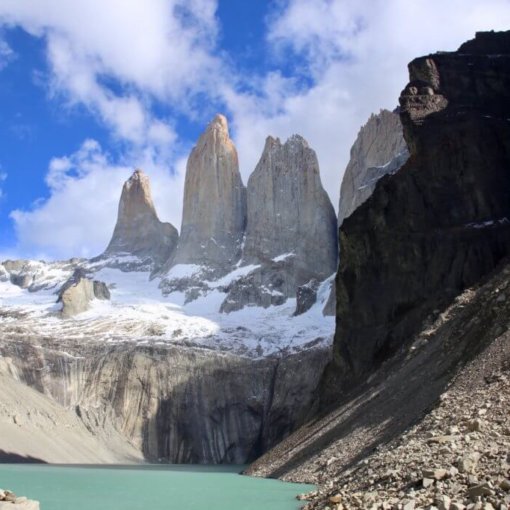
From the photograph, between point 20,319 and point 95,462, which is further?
point 20,319

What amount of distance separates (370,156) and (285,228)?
24.2 metres

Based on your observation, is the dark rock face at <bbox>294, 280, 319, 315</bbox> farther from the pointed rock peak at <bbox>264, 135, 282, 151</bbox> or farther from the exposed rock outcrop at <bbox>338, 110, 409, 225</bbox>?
the pointed rock peak at <bbox>264, 135, 282, 151</bbox>

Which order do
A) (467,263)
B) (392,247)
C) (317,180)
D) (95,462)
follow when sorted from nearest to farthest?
(467,263) → (392,247) → (95,462) → (317,180)

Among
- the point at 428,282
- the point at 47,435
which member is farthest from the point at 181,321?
the point at 428,282

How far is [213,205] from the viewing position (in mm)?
159125

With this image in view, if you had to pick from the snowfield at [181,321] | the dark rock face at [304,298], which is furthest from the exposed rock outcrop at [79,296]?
the dark rock face at [304,298]

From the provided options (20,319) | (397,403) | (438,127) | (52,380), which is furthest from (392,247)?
(20,319)

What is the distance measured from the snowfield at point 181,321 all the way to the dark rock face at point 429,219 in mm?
45351

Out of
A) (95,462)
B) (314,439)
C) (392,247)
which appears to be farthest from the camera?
(95,462)

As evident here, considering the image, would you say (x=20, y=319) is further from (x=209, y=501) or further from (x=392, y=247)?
(x=209, y=501)

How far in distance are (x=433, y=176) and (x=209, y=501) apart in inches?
1570

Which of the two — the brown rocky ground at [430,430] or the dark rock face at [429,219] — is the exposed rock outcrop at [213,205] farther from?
the brown rocky ground at [430,430]

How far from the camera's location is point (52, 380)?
10019 cm

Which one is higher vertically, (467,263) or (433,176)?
(433,176)
